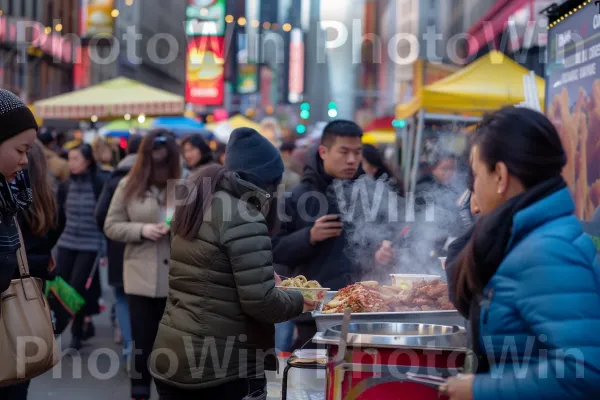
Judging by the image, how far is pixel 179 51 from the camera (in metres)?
112

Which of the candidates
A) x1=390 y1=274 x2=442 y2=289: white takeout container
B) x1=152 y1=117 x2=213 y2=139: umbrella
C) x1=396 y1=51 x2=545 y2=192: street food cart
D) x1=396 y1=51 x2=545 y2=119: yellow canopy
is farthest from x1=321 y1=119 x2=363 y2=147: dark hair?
x1=152 y1=117 x2=213 y2=139: umbrella

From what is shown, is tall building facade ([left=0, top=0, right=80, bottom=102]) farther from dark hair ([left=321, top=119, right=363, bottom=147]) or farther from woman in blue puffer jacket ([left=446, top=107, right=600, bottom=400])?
woman in blue puffer jacket ([left=446, top=107, right=600, bottom=400])

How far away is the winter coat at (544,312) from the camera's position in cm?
235

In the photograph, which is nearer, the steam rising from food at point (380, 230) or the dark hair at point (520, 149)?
the dark hair at point (520, 149)

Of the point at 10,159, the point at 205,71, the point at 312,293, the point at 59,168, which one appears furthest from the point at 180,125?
the point at 205,71

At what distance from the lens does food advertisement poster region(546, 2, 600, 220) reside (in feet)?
16.6

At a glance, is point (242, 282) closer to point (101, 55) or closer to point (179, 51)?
point (101, 55)

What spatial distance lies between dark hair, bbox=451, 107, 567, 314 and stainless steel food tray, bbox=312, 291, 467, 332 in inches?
42.1

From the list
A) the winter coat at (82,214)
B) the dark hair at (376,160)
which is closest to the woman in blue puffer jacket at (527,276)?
the dark hair at (376,160)

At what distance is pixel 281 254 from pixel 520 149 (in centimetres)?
336

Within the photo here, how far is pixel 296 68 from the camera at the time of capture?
79562 millimetres

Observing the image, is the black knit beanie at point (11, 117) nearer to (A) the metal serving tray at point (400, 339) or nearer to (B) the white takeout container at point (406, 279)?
(A) the metal serving tray at point (400, 339)

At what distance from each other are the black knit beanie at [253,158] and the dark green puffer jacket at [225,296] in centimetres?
14

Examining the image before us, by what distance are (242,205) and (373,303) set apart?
2.54 feet
